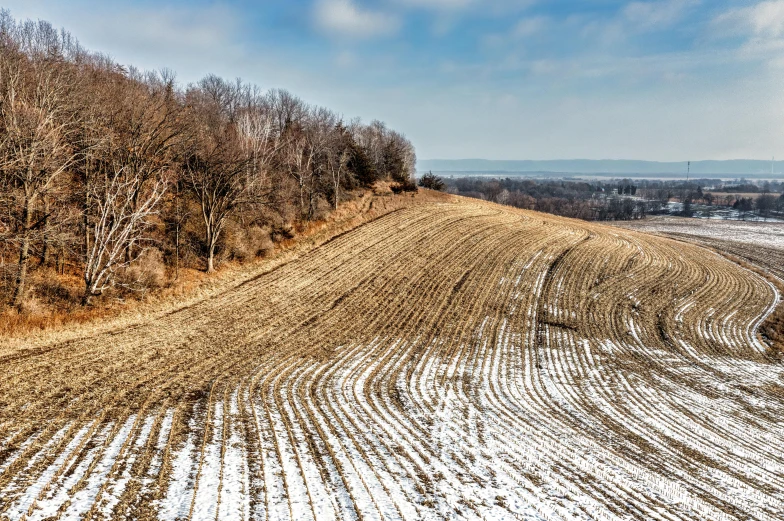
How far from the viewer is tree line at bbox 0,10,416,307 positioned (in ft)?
64.7

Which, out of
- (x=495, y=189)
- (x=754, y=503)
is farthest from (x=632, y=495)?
(x=495, y=189)

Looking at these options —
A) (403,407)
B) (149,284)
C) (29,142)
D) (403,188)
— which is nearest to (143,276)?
(149,284)

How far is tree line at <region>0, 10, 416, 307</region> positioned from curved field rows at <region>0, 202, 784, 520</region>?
540 centimetres

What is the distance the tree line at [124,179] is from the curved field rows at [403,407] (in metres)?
5.40

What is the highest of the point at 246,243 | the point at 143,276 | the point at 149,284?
the point at 246,243

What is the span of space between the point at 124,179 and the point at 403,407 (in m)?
22.9

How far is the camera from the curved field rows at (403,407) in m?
9.55

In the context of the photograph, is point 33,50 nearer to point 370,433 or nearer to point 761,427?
point 370,433

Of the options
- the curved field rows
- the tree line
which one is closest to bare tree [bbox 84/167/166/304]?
the tree line

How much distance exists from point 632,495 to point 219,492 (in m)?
10.3

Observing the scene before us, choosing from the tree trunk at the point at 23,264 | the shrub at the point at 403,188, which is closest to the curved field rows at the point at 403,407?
the tree trunk at the point at 23,264

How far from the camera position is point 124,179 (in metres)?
26.2

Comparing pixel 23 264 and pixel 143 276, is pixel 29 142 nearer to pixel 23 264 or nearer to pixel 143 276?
pixel 23 264

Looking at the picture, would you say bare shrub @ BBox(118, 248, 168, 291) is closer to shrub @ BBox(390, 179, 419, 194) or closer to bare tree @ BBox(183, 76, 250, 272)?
bare tree @ BBox(183, 76, 250, 272)
